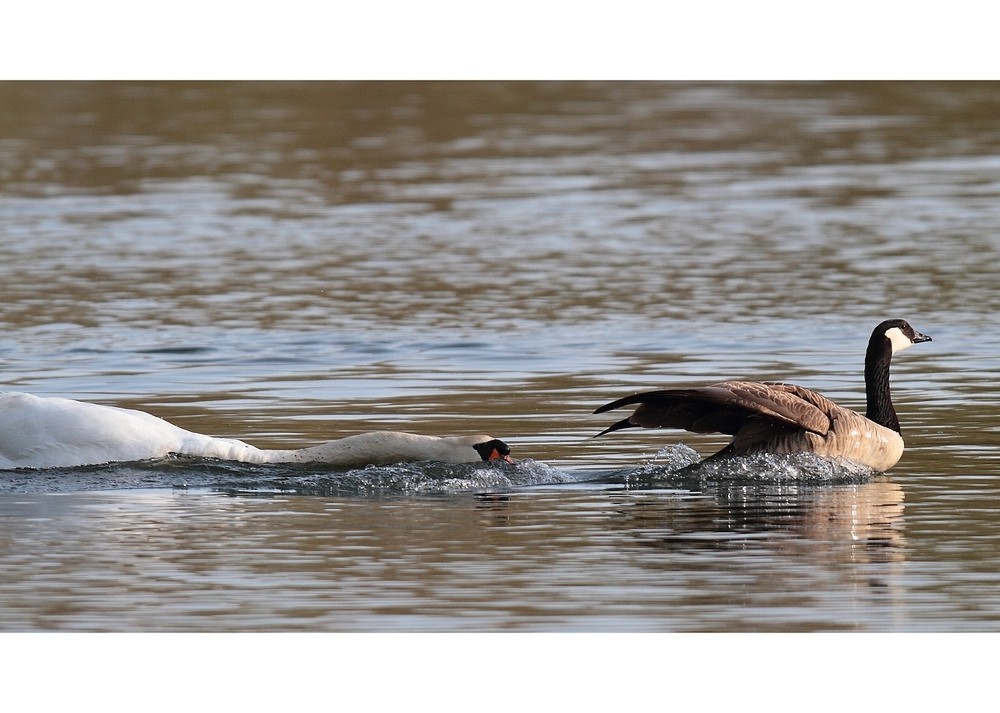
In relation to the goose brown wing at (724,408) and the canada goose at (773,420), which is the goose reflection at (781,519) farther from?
the goose brown wing at (724,408)

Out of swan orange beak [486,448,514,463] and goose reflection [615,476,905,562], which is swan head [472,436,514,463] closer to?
swan orange beak [486,448,514,463]

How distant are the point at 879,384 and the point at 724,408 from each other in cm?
183

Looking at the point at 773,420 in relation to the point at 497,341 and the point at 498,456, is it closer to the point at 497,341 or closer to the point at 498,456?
the point at 498,456

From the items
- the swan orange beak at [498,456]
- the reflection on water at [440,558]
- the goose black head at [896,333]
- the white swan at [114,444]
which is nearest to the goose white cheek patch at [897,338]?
the goose black head at [896,333]

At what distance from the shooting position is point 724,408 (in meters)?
12.3

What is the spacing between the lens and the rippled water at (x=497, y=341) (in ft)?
31.8

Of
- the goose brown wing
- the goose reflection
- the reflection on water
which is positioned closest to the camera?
the reflection on water

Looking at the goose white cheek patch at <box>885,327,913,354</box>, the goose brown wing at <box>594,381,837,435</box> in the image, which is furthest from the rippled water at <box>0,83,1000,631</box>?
the goose white cheek patch at <box>885,327,913,354</box>

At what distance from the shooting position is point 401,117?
37750 millimetres

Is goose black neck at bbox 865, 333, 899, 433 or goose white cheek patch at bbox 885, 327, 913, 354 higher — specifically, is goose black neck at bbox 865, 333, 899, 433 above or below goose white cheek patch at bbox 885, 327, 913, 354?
below

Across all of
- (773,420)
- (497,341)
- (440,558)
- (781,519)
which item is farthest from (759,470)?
(497,341)

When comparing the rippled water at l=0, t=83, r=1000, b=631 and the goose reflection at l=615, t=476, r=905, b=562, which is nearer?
the rippled water at l=0, t=83, r=1000, b=631

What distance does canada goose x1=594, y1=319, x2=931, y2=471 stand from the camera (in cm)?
1226

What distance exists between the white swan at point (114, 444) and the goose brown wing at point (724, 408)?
1.57 m
